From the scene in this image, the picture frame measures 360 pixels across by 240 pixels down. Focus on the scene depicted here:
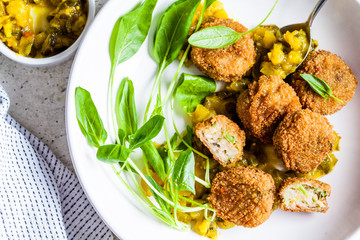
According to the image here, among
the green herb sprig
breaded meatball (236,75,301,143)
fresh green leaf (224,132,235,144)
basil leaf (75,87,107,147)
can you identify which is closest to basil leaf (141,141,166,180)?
the green herb sprig

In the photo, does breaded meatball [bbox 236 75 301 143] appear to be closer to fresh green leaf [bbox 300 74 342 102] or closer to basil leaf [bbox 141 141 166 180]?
fresh green leaf [bbox 300 74 342 102]

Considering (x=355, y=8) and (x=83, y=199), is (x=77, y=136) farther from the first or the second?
(x=355, y=8)

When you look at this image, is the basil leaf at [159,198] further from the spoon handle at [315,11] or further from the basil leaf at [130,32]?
the spoon handle at [315,11]

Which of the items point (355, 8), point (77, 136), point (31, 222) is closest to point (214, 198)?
point (77, 136)

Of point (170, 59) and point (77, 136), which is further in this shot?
point (170, 59)

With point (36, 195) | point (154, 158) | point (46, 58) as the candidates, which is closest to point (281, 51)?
point (154, 158)

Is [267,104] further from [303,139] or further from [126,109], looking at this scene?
[126,109]

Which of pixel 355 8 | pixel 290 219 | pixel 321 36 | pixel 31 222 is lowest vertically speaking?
pixel 31 222
